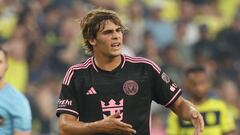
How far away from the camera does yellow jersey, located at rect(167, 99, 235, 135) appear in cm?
872

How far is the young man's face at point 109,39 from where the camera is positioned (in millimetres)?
6441

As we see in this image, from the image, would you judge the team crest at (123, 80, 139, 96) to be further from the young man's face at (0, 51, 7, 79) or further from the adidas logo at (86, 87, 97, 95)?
the young man's face at (0, 51, 7, 79)

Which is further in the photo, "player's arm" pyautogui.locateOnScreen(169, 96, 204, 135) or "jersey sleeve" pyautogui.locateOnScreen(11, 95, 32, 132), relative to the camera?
"jersey sleeve" pyautogui.locateOnScreen(11, 95, 32, 132)

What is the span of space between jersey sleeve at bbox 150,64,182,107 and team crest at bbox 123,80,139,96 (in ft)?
0.55

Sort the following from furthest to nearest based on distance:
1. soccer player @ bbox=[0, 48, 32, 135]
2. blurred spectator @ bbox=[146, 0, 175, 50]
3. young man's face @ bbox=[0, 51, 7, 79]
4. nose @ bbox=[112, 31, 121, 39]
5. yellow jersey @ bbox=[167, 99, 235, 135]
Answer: blurred spectator @ bbox=[146, 0, 175, 50] → yellow jersey @ bbox=[167, 99, 235, 135] → young man's face @ bbox=[0, 51, 7, 79] → soccer player @ bbox=[0, 48, 32, 135] → nose @ bbox=[112, 31, 121, 39]

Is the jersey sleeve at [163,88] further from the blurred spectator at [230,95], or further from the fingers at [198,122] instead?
the blurred spectator at [230,95]

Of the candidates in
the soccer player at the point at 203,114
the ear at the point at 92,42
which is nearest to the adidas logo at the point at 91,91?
the ear at the point at 92,42

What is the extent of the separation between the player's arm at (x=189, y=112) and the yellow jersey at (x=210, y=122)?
6.85ft

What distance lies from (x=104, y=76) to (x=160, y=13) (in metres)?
7.91

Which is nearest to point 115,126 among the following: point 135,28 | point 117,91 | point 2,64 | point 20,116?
point 117,91

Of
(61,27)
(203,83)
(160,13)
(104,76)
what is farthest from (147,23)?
(104,76)

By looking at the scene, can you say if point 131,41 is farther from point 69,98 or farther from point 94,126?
point 94,126

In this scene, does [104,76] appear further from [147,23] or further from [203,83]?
[147,23]

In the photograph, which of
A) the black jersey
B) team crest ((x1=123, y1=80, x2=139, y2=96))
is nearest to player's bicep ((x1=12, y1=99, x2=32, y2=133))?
the black jersey
